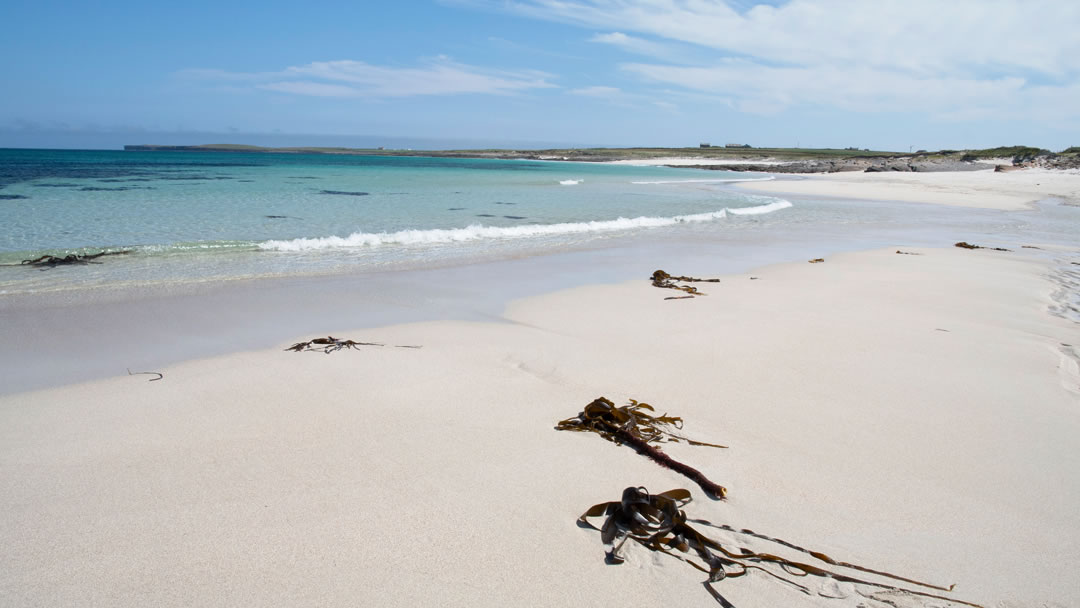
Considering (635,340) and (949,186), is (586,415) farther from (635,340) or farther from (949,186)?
(949,186)

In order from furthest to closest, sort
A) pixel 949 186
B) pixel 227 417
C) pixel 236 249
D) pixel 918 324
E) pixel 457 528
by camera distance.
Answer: pixel 949 186 → pixel 236 249 → pixel 918 324 → pixel 227 417 → pixel 457 528

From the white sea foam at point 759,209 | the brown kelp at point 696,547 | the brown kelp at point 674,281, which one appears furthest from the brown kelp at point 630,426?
the white sea foam at point 759,209

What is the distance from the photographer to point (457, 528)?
102 inches

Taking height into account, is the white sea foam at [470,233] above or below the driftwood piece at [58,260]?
above

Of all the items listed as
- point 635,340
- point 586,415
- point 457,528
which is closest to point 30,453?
point 457,528

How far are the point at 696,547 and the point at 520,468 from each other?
0.98 meters

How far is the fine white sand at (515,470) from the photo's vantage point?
231 centimetres

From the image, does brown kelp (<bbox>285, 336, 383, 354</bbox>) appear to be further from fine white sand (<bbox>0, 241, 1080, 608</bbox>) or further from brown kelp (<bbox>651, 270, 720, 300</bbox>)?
brown kelp (<bbox>651, 270, 720, 300</bbox>)

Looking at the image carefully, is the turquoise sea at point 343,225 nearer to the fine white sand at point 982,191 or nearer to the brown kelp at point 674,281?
the brown kelp at point 674,281

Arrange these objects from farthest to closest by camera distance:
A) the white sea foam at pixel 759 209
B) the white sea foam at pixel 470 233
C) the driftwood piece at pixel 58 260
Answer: the white sea foam at pixel 759 209
the white sea foam at pixel 470 233
the driftwood piece at pixel 58 260

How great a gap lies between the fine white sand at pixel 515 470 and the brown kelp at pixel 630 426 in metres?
0.08

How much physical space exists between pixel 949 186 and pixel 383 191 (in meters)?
30.1

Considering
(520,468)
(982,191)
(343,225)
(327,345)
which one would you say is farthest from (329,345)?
(982,191)

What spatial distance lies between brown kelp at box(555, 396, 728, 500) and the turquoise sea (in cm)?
636
